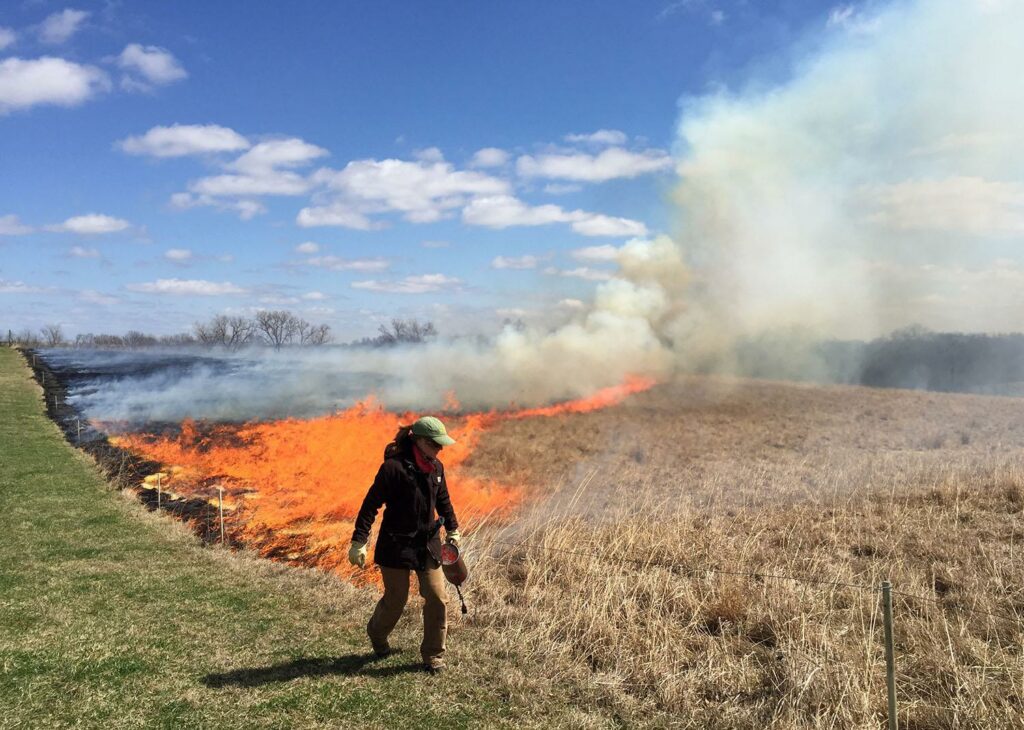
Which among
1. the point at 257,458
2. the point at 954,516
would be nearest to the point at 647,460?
the point at 954,516

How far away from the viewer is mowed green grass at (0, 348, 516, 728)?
211 inches

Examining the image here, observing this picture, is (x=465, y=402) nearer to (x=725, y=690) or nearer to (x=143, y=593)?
(x=143, y=593)

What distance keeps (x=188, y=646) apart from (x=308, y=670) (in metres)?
1.52

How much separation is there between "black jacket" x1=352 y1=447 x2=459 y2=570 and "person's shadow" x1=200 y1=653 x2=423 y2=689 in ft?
3.67

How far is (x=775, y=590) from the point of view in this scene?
8.02m

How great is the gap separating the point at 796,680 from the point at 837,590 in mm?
3242

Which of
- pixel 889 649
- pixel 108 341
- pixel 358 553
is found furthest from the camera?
pixel 108 341

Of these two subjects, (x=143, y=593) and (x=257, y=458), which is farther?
(x=257, y=458)

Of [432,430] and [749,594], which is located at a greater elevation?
[432,430]

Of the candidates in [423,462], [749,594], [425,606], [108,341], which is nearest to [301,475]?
[425,606]

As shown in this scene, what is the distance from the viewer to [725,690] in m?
6.00

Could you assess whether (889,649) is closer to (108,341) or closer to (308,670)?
(308,670)

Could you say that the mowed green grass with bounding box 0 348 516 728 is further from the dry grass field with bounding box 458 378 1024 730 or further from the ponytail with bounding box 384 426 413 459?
the ponytail with bounding box 384 426 413 459

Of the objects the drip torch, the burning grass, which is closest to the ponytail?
the drip torch
